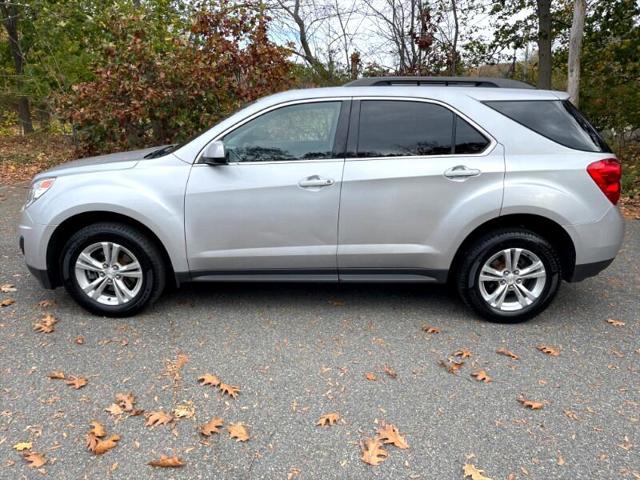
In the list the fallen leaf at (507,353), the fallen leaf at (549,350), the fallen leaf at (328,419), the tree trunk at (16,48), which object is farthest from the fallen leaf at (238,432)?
the tree trunk at (16,48)

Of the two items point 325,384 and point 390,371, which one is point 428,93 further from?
point 325,384

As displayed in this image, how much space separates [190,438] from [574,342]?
9.07 feet

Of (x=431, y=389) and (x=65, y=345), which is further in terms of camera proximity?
(x=65, y=345)

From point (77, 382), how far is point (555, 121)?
148 inches

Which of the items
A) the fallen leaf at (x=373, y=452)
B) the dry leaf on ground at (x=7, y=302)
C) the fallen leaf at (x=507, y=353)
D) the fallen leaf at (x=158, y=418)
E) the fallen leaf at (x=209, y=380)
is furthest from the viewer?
the dry leaf on ground at (x=7, y=302)

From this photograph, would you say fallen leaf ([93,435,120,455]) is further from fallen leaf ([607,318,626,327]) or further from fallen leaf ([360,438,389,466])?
fallen leaf ([607,318,626,327])

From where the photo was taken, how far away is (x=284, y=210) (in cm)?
388

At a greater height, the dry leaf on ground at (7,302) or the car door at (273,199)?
the car door at (273,199)

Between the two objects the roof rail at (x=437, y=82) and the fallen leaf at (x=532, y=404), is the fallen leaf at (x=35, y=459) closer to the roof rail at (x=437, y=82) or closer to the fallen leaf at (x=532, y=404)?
the fallen leaf at (x=532, y=404)

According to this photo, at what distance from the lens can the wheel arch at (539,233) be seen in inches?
154

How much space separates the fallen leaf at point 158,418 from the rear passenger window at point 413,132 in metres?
2.21

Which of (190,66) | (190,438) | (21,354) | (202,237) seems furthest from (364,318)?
(190,66)

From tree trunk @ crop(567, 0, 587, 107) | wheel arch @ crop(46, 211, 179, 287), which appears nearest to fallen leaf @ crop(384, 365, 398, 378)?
wheel arch @ crop(46, 211, 179, 287)

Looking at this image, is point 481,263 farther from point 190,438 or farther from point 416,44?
point 416,44
